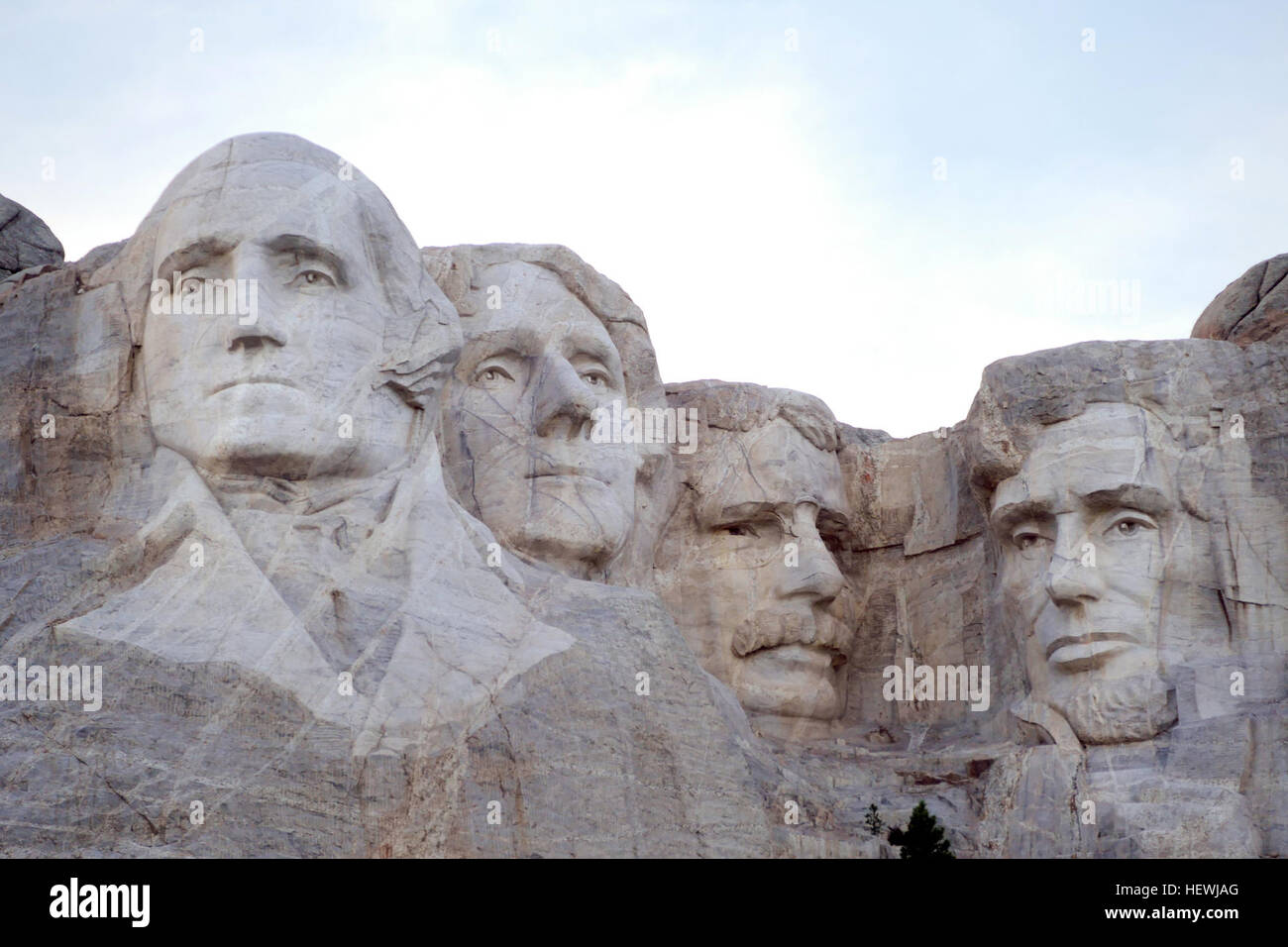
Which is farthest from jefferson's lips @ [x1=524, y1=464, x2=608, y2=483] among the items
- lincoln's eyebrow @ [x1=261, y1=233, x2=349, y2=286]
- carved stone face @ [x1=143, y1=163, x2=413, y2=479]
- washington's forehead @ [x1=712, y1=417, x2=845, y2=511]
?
lincoln's eyebrow @ [x1=261, y1=233, x2=349, y2=286]

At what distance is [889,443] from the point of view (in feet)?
52.5

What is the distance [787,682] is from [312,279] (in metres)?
3.96

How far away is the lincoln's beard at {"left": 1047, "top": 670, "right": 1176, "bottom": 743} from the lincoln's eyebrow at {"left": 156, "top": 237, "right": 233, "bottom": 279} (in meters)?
5.10

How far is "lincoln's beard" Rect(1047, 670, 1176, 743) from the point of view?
13750 mm

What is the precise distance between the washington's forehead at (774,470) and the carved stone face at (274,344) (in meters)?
2.93

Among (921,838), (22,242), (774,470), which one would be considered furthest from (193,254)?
(921,838)

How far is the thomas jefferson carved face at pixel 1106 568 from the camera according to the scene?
13.9 m

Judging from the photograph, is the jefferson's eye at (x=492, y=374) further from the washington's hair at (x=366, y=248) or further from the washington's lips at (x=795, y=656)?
the washington's lips at (x=795, y=656)

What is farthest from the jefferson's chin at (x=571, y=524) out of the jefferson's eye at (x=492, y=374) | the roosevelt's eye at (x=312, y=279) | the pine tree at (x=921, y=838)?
the pine tree at (x=921, y=838)

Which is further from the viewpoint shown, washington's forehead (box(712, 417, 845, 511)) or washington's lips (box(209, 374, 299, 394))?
washington's forehead (box(712, 417, 845, 511))

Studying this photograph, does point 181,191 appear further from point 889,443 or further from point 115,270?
point 889,443

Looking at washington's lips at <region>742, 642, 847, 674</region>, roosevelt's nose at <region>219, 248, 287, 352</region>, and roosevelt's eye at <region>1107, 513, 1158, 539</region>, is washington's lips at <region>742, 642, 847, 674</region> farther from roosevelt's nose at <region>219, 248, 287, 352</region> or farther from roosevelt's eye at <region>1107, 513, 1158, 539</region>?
roosevelt's nose at <region>219, 248, 287, 352</region>
